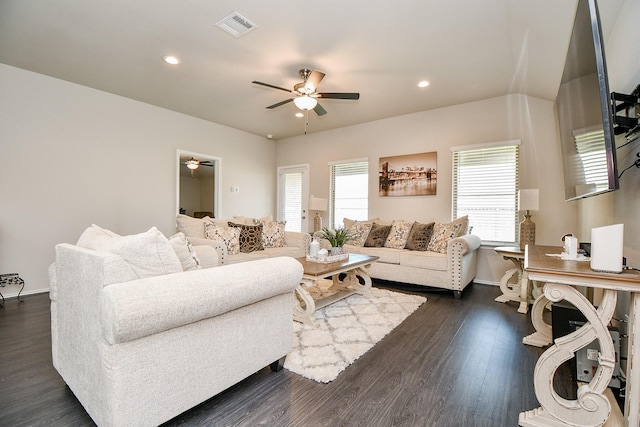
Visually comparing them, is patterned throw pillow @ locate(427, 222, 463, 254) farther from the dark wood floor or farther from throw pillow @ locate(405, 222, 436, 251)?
the dark wood floor

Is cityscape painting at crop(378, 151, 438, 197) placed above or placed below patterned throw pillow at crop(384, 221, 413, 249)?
above

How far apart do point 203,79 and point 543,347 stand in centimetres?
451

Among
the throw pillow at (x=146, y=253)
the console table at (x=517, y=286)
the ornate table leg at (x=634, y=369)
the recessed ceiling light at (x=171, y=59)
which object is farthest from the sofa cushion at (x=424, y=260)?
the recessed ceiling light at (x=171, y=59)

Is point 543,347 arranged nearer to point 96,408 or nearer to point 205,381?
point 205,381

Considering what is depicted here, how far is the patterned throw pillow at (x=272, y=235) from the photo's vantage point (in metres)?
4.36

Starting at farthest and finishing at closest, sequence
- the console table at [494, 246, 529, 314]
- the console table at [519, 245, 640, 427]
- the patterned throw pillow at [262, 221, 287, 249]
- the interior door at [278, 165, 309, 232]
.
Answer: the interior door at [278, 165, 309, 232], the patterned throw pillow at [262, 221, 287, 249], the console table at [494, 246, 529, 314], the console table at [519, 245, 640, 427]

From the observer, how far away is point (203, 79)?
12.3 ft

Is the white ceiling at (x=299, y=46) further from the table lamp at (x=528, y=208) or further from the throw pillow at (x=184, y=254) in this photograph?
the throw pillow at (x=184, y=254)

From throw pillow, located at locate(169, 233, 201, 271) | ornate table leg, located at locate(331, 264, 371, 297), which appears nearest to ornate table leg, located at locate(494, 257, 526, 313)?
ornate table leg, located at locate(331, 264, 371, 297)

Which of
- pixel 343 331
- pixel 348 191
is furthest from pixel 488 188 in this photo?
pixel 343 331

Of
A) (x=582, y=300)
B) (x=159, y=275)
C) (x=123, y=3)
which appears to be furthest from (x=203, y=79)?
(x=582, y=300)

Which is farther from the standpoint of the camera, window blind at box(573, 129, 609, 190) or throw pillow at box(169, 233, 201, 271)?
throw pillow at box(169, 233, 201, 271)

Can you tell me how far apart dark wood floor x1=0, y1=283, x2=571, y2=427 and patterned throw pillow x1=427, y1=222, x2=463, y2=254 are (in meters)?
1.59

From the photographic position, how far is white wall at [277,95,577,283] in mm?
3908
